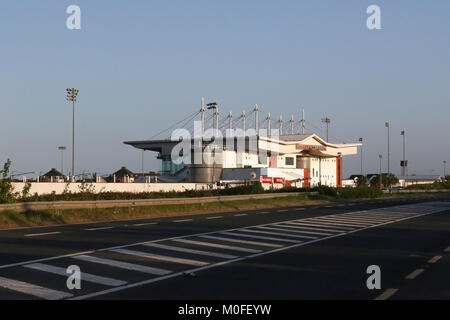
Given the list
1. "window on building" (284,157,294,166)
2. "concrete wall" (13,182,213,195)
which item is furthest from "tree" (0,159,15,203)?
"window on building" (284,157,294,166)

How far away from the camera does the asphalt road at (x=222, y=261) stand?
31.8 feet

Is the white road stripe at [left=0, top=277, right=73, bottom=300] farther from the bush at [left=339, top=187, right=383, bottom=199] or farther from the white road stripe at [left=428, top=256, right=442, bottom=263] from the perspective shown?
the bush at [left=339, top=187, right=383, bottom=199]

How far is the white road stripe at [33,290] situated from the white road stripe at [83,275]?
3.40 ft

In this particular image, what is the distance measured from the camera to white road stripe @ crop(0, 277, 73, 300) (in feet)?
29.7

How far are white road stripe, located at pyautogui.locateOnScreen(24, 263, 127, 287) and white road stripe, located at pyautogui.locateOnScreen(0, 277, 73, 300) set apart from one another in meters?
1.04

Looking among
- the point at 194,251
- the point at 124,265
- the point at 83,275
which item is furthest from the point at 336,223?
the point at 83,275

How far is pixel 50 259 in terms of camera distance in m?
13.1

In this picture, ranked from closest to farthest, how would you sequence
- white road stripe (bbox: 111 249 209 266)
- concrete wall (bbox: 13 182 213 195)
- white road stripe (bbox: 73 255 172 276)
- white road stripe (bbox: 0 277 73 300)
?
white road stripe (bbox: 0 277 73 300)
white road stripe (bbox: 73 255 172 276)
white road stripe (bbox: 111 249 209 266)
concrete wall (bbox: 13 182 213 195)

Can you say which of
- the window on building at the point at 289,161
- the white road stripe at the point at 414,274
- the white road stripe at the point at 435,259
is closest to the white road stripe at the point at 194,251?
the white road stripe at the point at 414,274

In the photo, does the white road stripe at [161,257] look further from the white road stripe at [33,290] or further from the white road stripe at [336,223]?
the white road stripe at [336,223]

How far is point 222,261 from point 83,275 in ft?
11.7
